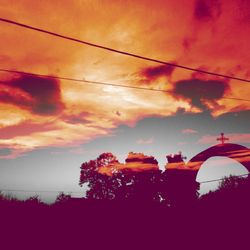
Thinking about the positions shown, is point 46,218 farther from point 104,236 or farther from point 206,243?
point 206,243

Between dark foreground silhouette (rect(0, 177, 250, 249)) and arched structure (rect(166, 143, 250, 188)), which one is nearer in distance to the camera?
dark foreground silhouette (rect(0, 177, 250, 249))

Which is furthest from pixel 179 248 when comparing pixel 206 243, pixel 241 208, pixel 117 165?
pixel 117 165

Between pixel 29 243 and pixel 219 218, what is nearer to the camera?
pixel 29 243

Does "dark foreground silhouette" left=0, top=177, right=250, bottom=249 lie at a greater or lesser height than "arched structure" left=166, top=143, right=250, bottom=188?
lesser

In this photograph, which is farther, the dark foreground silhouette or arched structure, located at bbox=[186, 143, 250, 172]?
arched structure, located at bbox=[186, 143, 250, 172]

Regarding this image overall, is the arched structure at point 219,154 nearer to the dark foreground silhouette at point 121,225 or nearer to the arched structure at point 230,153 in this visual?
the arched structure at point 230,153

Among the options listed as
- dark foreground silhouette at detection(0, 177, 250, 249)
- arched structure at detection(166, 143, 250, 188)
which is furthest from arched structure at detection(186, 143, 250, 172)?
dark foreground silhouette at detection(0, 177, 250, 249)

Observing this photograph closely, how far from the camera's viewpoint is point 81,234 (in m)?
12.1

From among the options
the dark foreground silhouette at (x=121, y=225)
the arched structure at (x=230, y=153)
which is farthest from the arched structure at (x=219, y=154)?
the dark foreground silhouette at (x=121, y=225)

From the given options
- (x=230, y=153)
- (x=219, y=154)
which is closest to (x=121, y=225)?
(x=219, y=154)

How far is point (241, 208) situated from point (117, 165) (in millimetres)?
24944

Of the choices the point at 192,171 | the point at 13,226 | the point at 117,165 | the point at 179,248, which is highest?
the point at 117,165

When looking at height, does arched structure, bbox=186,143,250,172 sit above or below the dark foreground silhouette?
above

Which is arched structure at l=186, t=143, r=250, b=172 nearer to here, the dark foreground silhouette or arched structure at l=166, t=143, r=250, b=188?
arched structure at l=166, t=143, r=250, b=188
